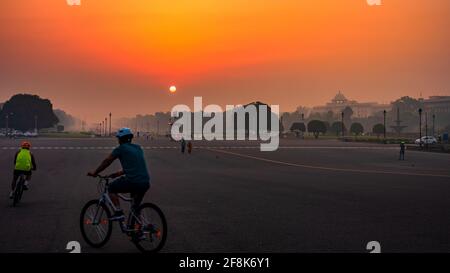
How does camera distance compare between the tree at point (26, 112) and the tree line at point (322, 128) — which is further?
the tree at point (26, 112)

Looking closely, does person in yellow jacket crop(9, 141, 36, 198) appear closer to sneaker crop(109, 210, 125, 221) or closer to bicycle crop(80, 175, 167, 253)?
bicycle crop(80, 175, 167, 253)

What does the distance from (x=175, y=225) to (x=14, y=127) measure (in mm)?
192209

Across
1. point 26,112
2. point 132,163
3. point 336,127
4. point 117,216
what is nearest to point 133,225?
point 117,216

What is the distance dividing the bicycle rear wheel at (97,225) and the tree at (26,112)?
183 meters

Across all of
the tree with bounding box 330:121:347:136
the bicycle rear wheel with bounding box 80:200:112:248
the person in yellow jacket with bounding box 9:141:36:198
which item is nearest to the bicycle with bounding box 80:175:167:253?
the bicycle rear wheel with bounding box 80:200:112:248

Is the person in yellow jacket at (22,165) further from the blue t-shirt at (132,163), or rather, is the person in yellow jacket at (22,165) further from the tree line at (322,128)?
the tree line at (322,128)

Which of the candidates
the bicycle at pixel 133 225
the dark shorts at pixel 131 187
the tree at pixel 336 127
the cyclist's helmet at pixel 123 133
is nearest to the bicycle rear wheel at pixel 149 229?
the bicycle at pixel 133 225

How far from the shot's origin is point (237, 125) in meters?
195

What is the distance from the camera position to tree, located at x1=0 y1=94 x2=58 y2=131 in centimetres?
18525

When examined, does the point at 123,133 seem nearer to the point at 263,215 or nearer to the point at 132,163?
the point at 132,163

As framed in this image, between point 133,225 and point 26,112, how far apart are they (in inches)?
7444

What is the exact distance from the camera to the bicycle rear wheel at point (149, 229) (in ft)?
27.0

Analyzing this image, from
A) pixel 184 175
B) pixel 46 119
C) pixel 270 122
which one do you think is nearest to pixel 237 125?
pixel 270 122
